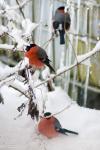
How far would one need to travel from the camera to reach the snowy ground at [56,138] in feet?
→ 12.7

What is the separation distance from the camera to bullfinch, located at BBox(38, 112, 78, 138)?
3779mm

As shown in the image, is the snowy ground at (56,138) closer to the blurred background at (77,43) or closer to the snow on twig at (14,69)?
the blurred background at (77,43)

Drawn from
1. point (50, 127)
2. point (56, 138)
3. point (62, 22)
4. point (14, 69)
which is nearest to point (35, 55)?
point (14, 69)

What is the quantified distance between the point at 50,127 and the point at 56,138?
0.53ft

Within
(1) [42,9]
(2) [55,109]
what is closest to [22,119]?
(2) [55,109]

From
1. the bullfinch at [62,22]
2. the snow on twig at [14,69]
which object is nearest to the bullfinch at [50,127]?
the bullfinch at [62,22]

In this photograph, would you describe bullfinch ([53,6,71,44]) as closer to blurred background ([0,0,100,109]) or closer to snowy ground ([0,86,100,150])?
blurred background ([0,0,100,109])

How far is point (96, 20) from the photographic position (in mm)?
4473

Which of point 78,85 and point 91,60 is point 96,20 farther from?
point 78,85

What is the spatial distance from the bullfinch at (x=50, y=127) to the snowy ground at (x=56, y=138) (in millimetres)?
60

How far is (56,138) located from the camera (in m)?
3.94

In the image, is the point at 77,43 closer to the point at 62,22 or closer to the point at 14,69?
the point at 62,22

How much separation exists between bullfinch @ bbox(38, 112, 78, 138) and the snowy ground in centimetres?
6

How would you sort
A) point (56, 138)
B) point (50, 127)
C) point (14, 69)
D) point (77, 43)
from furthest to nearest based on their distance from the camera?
1. point (77, 43)
2. point (56, 138)
3. point (50, 127)
4. point (14, 69)
